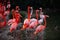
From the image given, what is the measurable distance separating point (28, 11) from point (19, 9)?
0.31ft

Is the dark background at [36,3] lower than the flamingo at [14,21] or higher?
higher

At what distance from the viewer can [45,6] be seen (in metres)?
2.75

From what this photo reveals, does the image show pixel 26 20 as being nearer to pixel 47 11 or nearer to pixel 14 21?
pixel 14 21

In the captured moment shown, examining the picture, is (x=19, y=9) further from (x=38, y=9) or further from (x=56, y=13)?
(x=56, y=13)

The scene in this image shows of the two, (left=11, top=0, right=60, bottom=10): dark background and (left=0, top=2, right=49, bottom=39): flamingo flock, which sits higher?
(left=11, top=0, right=60, bottom=10): dark background

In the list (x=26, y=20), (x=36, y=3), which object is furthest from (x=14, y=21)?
(x=36, y=3)

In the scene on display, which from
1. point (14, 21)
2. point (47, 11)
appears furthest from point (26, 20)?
point (47, 11)

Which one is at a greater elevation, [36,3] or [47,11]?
[36,3]

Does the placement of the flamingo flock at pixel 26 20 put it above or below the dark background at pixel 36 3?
below

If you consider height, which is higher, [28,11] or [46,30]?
[28,11]

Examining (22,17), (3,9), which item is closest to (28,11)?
(22,17)

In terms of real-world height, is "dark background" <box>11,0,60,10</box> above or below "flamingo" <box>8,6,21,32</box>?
above

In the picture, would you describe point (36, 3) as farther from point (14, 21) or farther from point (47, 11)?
point (14, 21)

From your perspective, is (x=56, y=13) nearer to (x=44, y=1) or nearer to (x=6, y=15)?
(x=44, y=1)
